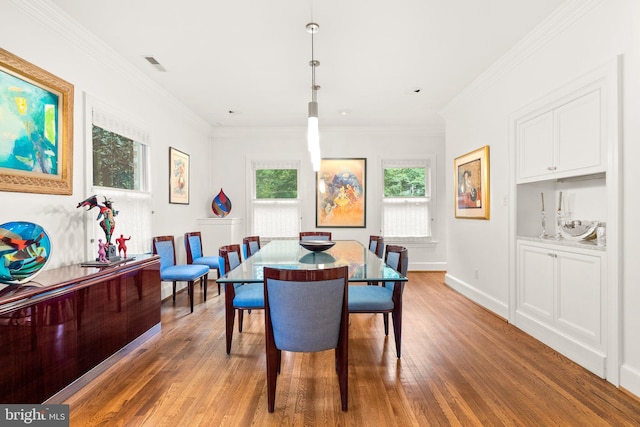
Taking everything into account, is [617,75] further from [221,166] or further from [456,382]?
[221,166]

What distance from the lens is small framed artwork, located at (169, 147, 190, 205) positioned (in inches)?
178

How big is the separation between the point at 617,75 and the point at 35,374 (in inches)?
160

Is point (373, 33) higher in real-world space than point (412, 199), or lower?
higher

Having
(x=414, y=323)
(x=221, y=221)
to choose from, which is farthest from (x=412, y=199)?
(x=221, y=221)

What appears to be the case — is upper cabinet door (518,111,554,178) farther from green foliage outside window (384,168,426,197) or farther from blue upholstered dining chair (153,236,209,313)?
blue upholstered dining chair (153,236,209,313)

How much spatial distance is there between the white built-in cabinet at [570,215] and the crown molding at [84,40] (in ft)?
13.4

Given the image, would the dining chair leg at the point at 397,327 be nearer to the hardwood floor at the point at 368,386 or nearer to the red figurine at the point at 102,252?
the hardwood floor at the point at 368,386

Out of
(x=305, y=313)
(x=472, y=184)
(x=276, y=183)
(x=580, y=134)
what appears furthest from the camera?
(x=276, y=183)

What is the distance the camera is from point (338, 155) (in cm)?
609

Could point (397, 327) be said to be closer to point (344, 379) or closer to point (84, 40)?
point (344, 379)

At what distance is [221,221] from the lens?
5.45 meters

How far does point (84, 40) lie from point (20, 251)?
2019 millimetres

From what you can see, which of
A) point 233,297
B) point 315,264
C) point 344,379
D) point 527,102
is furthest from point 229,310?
point 527,102

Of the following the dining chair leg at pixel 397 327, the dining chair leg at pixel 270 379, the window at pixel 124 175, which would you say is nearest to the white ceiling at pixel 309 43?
the window at pixel 124 175
